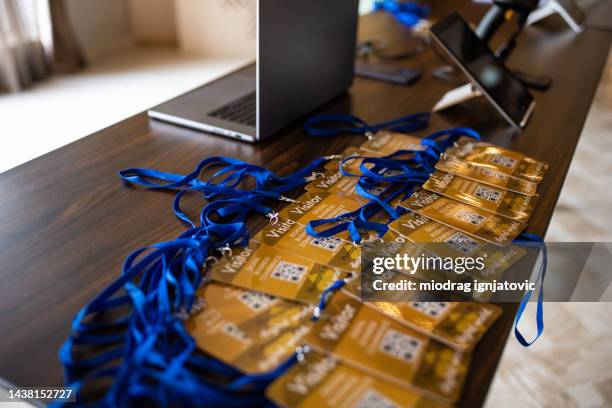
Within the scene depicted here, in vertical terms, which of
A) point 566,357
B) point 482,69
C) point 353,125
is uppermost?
point 482,69

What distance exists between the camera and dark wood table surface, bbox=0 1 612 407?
0.53 m

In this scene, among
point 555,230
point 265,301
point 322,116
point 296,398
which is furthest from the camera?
point 555,230

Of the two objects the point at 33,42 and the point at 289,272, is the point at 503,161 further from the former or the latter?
the point at 33,42

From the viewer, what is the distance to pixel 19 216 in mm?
703

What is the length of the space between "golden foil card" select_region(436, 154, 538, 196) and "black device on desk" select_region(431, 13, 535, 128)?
24cm

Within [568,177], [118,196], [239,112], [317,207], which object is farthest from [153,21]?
[317,207]

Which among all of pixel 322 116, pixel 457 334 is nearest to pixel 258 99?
pixel 322 116

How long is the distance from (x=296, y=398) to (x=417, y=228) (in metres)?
0.32

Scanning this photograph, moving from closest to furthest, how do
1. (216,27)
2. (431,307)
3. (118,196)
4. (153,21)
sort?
(431,307) < (118,196) < (216,27) < (153,21)

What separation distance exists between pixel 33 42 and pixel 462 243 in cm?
279

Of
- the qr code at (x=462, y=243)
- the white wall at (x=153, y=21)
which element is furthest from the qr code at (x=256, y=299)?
the white wall at (x=153, y=21)

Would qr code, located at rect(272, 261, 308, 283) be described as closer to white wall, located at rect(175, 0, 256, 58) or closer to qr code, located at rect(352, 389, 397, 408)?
qr code, located at rect(352, 389, 397, 408)

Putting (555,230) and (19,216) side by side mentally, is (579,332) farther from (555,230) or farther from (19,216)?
(19,216)

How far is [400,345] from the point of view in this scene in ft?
1.68
